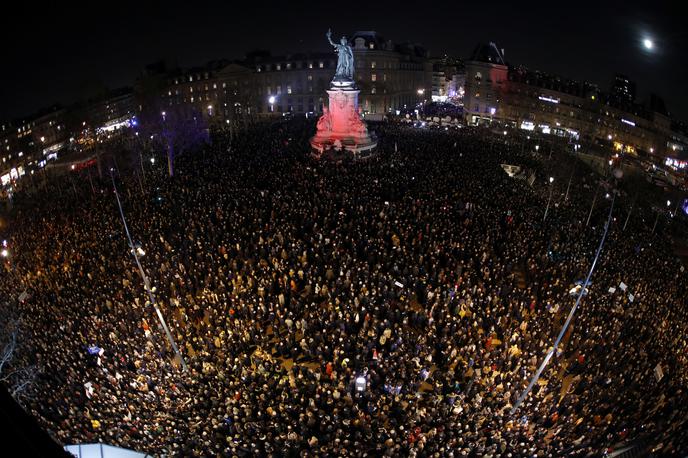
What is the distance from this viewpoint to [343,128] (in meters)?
41.2

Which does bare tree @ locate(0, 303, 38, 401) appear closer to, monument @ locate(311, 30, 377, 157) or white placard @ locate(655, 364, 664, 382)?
white placard @ locate(655, 364, 664, 382)

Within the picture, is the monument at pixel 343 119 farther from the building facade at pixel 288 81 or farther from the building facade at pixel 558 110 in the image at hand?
the building facade at pixel 558 110

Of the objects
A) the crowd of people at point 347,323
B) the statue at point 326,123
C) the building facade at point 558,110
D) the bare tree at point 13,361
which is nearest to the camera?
the crowd of people at point 347,323

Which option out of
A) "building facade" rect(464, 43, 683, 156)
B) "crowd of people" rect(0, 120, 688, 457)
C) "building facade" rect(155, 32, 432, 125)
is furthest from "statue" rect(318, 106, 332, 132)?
"building facade" rect(464, 43, 683, 156)

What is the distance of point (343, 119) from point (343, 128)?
0.86m

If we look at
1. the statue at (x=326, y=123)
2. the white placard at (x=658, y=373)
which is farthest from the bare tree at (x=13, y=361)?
the statue at (x=326, y=123)

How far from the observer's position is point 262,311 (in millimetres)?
15523

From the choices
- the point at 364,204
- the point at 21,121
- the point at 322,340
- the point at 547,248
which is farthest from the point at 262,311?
the point at 21,121

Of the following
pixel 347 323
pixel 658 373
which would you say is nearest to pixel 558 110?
pixel 658 373

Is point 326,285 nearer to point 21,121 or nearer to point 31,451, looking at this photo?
point 31,451

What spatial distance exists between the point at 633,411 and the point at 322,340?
9111mm

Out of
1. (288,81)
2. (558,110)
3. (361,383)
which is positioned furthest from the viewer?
(288,81)

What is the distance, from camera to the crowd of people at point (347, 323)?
441 inches

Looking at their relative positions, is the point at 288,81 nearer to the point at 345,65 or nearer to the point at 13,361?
the point at 345,65
